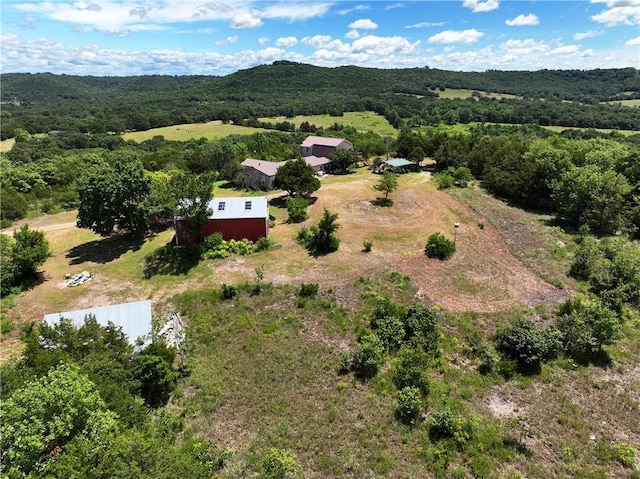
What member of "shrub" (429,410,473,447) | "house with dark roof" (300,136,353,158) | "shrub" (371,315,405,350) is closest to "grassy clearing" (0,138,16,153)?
"house with dark roof" (300,136,353,158)

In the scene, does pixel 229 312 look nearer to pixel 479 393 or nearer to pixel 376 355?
pixel 376 355

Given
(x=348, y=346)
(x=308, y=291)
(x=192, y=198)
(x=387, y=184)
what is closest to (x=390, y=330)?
(x=348, y=346)

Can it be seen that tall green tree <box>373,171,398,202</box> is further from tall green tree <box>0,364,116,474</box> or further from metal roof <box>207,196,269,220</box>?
tall green tree <box>0,364,116,474</box>

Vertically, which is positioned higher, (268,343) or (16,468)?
(16,468)

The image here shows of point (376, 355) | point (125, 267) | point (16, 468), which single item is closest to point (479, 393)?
point (376, 355)

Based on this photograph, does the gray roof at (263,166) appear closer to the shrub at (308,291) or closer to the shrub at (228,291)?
the shrub at (228,291)

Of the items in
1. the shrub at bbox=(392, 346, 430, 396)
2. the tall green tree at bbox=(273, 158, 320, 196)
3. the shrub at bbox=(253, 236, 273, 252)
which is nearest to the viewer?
the shrub at bbox=(392, 346, 430, 396)

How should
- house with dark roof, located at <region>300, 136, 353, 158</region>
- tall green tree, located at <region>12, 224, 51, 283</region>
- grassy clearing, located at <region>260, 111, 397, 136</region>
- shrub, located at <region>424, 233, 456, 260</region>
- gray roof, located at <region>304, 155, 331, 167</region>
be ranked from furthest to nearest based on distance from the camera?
1. grassy clearing, located at <region>260, 111, 397, 136</region>
2. house with dark roof, located at <region>300, 136, 353, 158</region>
3. gray roof, located at <region>304, 155, 331, 167</region>
4. shrub, located at <region>424, 233, 456, 260</region>
5. tall green tree, located at <region>12, 224, 51, 283</region>

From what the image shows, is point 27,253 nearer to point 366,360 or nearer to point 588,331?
point 366,360
